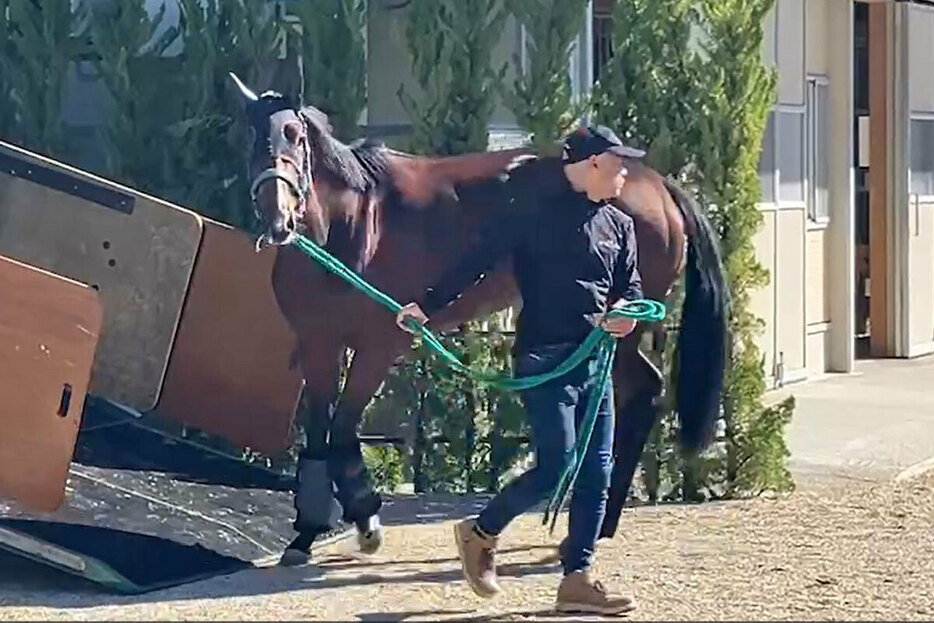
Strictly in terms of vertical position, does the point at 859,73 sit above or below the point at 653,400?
above

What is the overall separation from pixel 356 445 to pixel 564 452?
136cm

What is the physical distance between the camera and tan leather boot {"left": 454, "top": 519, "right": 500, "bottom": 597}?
258 inches

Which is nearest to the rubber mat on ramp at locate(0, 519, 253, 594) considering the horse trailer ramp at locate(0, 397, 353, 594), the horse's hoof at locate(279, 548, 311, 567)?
the horse trailer ramp at locate(0, 397, 353, 594)

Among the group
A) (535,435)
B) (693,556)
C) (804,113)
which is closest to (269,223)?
(535,435)

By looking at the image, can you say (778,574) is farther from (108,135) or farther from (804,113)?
(804,113)

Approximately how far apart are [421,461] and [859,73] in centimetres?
823

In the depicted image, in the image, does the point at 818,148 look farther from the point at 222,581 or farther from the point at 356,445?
the point at 222,581

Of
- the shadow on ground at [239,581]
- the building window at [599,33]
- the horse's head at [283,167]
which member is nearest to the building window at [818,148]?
the building window at [599,33]

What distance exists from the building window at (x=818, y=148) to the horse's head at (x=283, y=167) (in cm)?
797

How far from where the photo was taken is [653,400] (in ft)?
25.6

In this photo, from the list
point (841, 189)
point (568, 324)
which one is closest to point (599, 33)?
point (841, 189)

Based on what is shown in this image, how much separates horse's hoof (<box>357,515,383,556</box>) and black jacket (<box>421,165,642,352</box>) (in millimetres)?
1214

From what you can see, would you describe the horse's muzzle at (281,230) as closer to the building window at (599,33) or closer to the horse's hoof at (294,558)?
the horse's hoof at (294,558)

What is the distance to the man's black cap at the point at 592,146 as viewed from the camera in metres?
6.54
